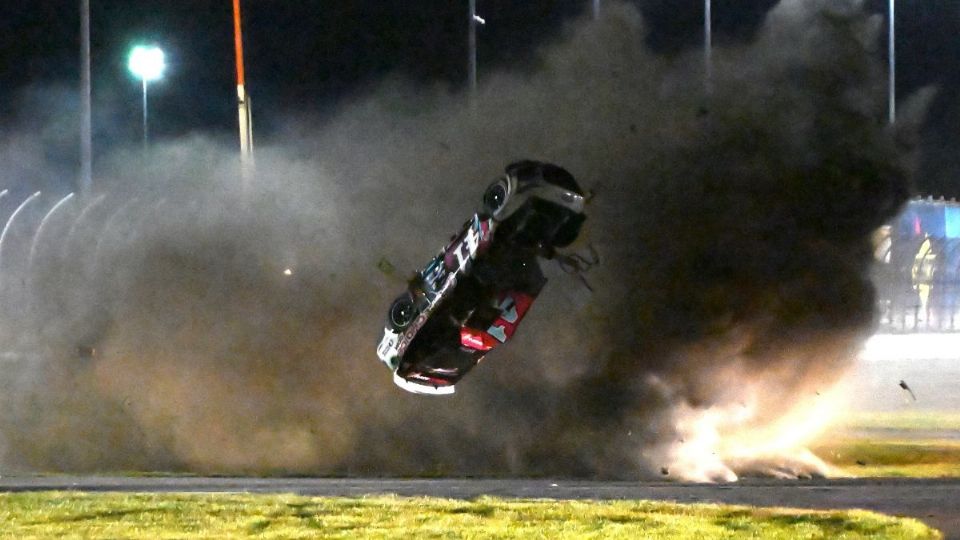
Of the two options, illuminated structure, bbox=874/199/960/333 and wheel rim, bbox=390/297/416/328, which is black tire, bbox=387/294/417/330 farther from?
illuminated structure, bbox=874/199/960/333

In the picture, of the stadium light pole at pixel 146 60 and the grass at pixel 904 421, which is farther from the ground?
the stadium light pole at pixel 146 60

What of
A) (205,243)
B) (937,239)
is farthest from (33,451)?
(937,239)

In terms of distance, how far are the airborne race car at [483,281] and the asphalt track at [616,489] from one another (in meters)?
1.93

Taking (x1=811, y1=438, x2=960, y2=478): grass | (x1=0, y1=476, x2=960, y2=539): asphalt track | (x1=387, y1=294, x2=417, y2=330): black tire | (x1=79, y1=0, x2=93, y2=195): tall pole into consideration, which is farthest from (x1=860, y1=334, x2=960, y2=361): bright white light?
(x1=387, y1=294, x2=417, y2=330): black tire

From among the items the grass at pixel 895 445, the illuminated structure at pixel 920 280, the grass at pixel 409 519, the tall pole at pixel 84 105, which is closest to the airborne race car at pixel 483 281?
the grass at pixel 409 519

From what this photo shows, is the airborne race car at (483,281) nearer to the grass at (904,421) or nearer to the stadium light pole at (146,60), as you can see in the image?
the grass at (904,421)

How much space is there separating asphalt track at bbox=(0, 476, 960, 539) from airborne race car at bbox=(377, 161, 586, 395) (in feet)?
6.33

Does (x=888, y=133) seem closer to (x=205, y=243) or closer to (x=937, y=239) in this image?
(x=937, y=239)

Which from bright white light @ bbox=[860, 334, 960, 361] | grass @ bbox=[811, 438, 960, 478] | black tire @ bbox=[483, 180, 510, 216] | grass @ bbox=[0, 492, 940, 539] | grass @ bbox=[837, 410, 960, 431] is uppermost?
bright white light @ bbox=[860, 334, 960, 361]

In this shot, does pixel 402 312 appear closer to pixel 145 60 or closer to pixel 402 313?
pixel 402 313

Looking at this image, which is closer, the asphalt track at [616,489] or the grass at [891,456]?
the asphalt track at [616,489]

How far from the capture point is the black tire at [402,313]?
2333cm

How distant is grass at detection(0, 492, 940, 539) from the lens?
15750 millimetres

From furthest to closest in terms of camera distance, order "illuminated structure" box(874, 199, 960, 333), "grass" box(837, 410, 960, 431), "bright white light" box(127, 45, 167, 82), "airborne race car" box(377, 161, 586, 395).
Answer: "bright white light" box(127, 45, 167, 82)
"grass" box(837, 410, 960, 431)
"illuminated structure" box(874, 199, 960, 333)
"airborne race car" box(377, 161, 586, 395)
